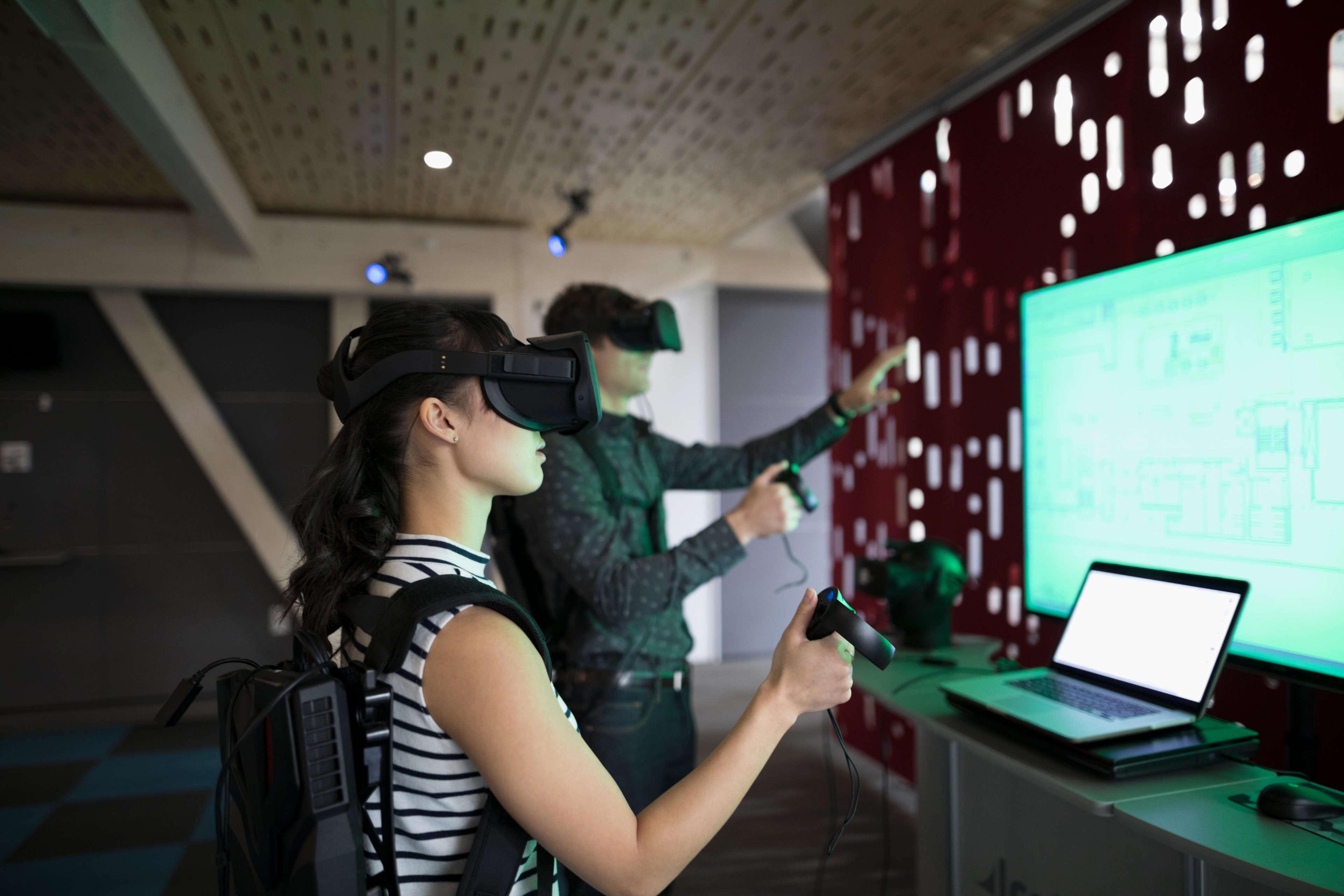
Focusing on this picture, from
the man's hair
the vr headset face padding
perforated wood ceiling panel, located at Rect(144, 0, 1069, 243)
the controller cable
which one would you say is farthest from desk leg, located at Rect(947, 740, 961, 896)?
perforated wood ceiling panel, located at Rect(144, 0, 1069, 243)

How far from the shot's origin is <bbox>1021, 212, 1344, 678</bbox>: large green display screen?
1423mm

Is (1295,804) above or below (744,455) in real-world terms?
below

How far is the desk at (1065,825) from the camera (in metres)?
1.17

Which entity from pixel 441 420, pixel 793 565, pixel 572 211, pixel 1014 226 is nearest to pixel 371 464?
pixel 441 420

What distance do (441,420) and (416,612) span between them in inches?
10.4

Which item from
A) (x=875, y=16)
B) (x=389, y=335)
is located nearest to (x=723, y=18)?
(x=875, y=16)

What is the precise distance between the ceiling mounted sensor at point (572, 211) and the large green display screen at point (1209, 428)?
2.52 meters

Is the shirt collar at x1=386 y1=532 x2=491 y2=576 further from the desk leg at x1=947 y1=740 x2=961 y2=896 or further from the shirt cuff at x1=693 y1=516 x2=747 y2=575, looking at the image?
the desk leg at x1=947 y1=740 x2=961 y2=896

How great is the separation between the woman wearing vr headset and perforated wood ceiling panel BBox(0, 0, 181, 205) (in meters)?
2.26

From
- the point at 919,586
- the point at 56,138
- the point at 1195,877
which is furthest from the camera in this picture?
the point at 56,138

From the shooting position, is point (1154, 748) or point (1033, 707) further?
point (1033, 707)

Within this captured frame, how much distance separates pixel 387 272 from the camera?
4.87 metres

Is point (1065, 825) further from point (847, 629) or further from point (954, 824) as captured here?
point (847, 629)

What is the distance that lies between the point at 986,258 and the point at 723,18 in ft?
3.93
